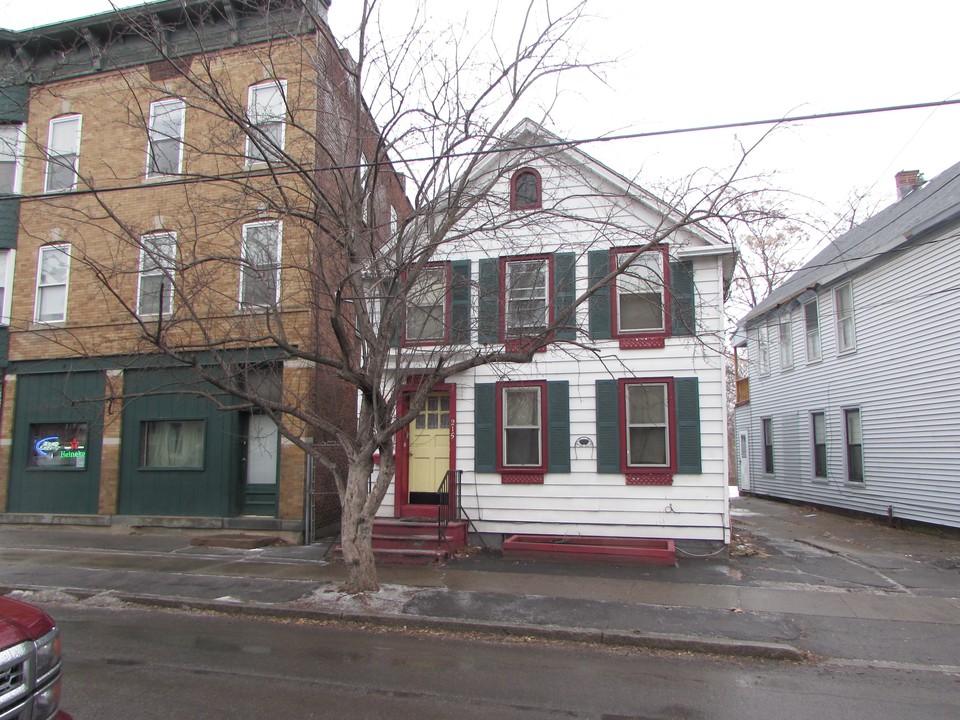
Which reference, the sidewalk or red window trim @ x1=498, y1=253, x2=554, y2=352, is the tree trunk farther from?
red window trim @ x1=498, y1=253, x2=554, y2=352

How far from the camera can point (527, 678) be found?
5.67m

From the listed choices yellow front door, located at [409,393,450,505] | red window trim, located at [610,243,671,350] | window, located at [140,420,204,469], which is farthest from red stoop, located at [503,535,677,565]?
window, located at [140,420,204,469]

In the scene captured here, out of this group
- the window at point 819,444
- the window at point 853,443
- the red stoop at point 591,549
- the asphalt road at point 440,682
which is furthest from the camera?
the window at point 819,444

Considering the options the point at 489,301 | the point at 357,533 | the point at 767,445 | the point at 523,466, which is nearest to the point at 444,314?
the point at 489,301

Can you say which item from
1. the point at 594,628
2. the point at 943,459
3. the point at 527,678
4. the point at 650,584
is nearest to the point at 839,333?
the point at 943,459

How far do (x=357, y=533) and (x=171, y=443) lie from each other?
267 inches

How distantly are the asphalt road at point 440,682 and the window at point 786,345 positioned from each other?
14625 mm

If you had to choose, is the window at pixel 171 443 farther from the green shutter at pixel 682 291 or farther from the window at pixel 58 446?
the green shutter at pixel 682 291

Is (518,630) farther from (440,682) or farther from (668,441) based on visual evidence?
(668,441)

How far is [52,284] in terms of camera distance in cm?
1374

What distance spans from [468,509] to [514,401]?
2.11 meters

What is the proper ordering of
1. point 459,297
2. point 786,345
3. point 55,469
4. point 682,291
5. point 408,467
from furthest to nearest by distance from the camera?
point 786,345 < point 55,469 < point 408,467 < point 459,297 < point 682,291

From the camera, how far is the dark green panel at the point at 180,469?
12.3 m

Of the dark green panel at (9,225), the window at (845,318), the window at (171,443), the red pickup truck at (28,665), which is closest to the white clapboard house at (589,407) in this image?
the window at (171,443)
